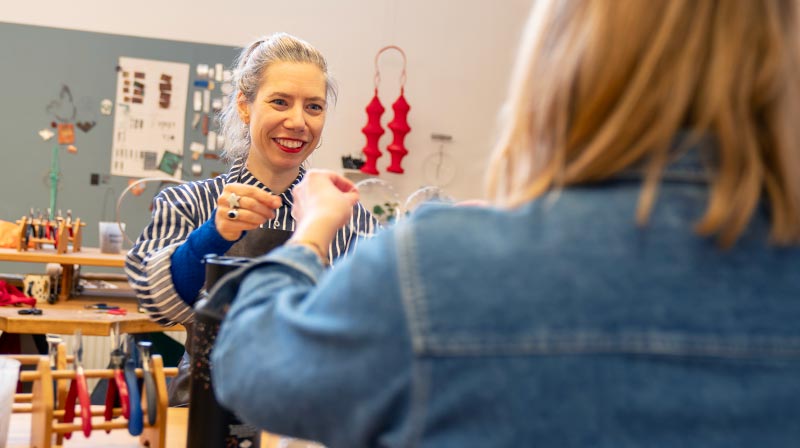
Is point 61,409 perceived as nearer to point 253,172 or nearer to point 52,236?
point 253,172

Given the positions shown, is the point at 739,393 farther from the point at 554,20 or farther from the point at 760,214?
the point at 554,20

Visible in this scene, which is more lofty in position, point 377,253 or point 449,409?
point 377,253

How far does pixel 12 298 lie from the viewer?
4031 millimetres

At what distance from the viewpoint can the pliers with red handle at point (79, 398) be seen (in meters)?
1.51

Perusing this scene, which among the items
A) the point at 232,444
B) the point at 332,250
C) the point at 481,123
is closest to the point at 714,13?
the point at 232,444

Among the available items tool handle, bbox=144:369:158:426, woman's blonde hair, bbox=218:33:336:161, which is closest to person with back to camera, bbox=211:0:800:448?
tool handle, bbox=144:369:158:426

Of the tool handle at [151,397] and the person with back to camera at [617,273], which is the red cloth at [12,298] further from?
the person with back to camera at [617,273]

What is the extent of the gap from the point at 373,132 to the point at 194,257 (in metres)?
4.36

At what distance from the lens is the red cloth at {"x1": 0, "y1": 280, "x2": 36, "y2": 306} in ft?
13.2

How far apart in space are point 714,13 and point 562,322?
267mm

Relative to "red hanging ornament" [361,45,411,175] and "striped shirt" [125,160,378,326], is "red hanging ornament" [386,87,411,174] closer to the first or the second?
"red hanging ornament" [361,45,411,175]

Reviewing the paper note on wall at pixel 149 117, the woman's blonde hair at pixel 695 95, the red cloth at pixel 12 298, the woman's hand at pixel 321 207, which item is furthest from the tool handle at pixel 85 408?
the paper note on wall at pixel 149 117

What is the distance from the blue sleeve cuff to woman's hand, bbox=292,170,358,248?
638mm

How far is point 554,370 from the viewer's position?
2.18ft
